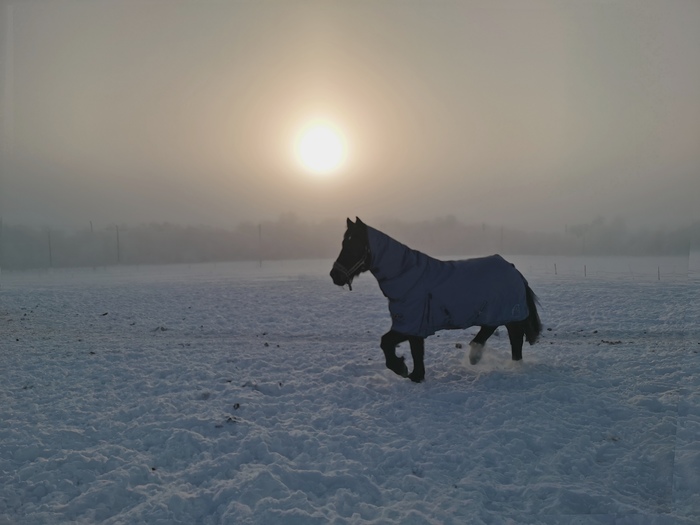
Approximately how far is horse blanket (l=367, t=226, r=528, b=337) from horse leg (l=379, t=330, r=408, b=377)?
199mm

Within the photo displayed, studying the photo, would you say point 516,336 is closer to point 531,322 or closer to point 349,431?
point 531,322

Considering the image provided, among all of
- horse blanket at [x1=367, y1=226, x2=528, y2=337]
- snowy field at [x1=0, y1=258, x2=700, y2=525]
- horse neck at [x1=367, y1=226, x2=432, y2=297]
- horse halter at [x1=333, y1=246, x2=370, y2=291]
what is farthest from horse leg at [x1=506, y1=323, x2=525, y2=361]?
horse halter at [x1=333, y1=246, x2=370, y2=291]

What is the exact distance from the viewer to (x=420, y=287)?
659cm

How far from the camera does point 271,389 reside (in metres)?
6.58

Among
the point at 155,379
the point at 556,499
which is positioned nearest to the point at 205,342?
the point at 155,379

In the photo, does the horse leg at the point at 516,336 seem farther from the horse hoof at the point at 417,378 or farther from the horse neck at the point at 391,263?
the horse neck at the point at 391,263

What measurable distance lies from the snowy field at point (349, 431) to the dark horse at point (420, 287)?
31.0 inches

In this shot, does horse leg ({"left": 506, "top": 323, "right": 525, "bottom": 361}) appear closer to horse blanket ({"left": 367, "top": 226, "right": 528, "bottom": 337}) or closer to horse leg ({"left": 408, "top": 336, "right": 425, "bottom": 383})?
horse blanket ({"left": 367, "top": 226, "right": 528, "bottom": 337})

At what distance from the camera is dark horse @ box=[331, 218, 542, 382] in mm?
6539

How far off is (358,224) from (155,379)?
12.8ft

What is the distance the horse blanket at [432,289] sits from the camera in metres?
6.56

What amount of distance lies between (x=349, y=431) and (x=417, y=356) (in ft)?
6.52

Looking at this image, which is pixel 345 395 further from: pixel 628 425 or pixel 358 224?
pixel 628 425

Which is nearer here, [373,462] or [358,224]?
[373,462]
